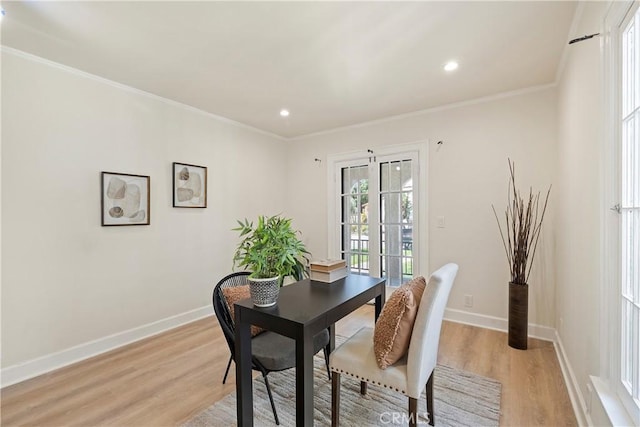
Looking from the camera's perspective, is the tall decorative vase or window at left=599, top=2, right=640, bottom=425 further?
the tall decorative vase

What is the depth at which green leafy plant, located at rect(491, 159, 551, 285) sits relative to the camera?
8.64 feet

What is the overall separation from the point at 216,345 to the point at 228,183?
1945mm

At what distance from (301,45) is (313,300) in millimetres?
1769

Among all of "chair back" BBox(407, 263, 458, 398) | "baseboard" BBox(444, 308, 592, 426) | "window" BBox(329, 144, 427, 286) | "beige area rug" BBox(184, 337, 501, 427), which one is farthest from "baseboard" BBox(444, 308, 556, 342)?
"chair back" BBox(407, 263, 458, 398)

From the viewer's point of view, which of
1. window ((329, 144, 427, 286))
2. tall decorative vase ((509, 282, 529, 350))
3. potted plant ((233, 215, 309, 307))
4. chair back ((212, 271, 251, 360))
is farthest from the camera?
window ((329, 144, 427, 286))

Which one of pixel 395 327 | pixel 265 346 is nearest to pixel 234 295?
pixel 265 346

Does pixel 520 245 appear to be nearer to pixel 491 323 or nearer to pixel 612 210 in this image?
pixel 491 323

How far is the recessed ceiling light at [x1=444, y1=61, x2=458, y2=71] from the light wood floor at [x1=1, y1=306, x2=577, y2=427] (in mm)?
2458

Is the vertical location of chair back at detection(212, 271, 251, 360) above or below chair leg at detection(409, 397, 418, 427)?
above

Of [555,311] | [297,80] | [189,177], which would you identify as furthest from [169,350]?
[555,311]

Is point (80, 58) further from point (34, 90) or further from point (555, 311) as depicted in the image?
point (555, 311)

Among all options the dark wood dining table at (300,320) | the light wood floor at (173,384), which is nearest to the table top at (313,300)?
the dark wood dining table at (300,320)

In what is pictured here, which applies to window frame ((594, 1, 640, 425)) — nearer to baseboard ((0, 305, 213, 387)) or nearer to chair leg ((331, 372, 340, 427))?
chair leg ((331, 372, 340, 427))

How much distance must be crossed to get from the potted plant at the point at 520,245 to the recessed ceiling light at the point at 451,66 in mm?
1224
